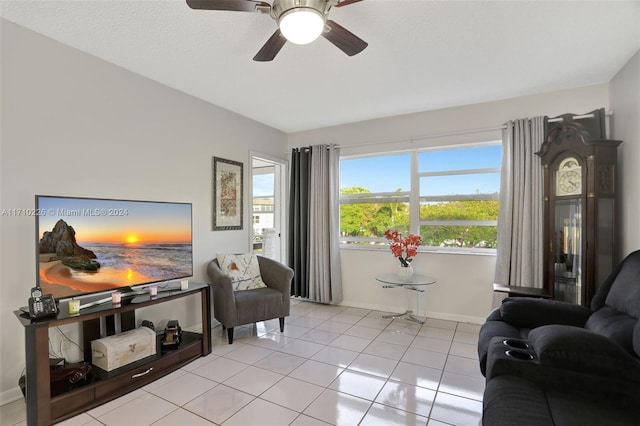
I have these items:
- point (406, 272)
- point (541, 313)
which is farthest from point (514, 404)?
point (406, 272)

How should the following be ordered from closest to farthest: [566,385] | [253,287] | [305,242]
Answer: [566,385] < [253,287] < [305,242]

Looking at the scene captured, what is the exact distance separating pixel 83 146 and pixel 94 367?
67.7 inches

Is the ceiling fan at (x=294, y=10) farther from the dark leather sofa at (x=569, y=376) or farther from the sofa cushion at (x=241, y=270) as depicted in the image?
the sofa cushion at (x=241, y=270)

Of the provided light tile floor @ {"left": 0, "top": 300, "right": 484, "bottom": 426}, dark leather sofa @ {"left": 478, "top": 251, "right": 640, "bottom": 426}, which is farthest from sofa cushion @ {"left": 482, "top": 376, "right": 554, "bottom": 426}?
light tile floor @ {"left": 0, "top": 300, "right": 484, "bottom": 426}

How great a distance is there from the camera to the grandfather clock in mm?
2584

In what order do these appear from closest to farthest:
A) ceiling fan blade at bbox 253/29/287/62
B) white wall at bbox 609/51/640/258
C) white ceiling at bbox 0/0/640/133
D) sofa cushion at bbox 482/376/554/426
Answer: sofa cushion at bbox 482/376/554/426 → ceiling fan blade at bbox 253/29/287/62 → white ceiling at bbox 0/0/640/133 → white wall at bbox 609/51/640/258

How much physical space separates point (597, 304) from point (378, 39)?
7.82 feet

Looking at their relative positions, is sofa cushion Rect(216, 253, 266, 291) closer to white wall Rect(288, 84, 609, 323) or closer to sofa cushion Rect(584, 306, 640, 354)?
white wall Rect(288, 84, 609, 323)

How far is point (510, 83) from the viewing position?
3049 mm

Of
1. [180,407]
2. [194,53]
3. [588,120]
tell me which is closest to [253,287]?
[180,407]

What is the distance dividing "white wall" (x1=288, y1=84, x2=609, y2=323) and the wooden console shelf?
2.23 m

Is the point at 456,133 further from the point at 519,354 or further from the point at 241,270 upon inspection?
the point at 241,270

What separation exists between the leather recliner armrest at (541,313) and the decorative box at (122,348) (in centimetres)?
274

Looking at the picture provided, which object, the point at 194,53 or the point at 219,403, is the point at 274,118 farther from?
the point at 219,403
